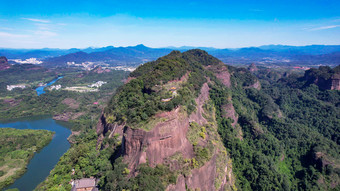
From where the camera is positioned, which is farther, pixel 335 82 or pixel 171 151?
pixel 335 82

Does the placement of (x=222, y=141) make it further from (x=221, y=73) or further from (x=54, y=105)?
(x=54, y=105)

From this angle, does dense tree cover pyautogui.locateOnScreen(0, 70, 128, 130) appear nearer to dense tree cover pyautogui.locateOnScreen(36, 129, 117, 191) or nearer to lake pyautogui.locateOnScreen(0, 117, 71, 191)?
lake pyautogui.locateOnScreen(0, 117, 71, 191)

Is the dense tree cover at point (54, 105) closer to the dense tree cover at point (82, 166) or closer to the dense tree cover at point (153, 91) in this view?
the dense tree cover at point (153, 91)

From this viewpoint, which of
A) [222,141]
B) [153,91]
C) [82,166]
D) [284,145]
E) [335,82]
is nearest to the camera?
[82,166]

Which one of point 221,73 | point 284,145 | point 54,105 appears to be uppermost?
point 221,73

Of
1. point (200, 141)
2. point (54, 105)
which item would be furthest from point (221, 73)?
point (54, 105)

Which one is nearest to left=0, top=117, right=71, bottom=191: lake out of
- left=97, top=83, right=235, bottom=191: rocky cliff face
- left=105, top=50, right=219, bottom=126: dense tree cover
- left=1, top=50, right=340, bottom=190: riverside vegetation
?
left=1, top=50, right=340, bottom=190: riverside vegetation
